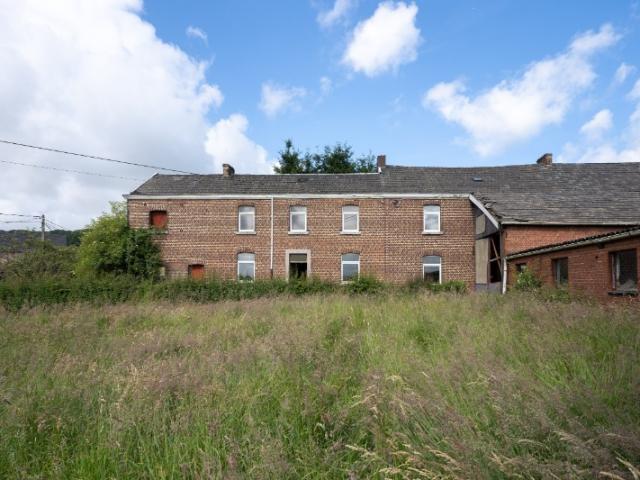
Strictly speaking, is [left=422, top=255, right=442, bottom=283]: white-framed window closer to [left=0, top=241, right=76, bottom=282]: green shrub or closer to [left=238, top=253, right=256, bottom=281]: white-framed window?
[left=238, top=253, right=256, bottom=281]: white-framed window

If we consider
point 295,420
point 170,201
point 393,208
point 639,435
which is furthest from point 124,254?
point 639,435

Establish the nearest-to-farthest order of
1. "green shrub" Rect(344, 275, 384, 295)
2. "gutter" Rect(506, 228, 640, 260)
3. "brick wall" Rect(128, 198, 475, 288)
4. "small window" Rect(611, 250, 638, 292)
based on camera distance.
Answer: "gutter" Rect(506, 228, 640, 260) < "small window" Rect(611, 250, 638, 292) < "green shrub" Rect(344, 275, 384, 295) < "brick wall" Rect(128, 198, 475, 288)

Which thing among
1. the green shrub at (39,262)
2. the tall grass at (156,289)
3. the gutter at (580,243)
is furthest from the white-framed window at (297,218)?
the green shrub at (39,262)

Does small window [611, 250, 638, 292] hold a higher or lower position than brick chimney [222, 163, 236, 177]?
lower

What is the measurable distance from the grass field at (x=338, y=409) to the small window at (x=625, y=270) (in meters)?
5.76

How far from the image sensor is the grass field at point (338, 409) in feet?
6.76

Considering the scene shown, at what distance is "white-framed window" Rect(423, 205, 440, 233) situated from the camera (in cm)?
2075

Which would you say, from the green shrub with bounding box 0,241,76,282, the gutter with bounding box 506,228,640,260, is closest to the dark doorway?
the gutter with bounding box 506,228,640,260

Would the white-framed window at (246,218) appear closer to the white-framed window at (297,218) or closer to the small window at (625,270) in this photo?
the white-framed window at (297,218)

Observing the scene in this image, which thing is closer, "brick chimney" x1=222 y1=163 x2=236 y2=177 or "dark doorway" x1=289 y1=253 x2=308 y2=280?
"dark doorway" x1=289 y1=253 x2=308 y2=280

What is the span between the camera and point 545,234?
15141 mm

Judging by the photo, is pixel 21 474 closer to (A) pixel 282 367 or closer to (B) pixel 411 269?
(A) pixel 282 367

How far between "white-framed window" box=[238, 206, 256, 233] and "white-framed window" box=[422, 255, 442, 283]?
32.9 ft

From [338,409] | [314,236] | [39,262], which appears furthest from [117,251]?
[338,409]
